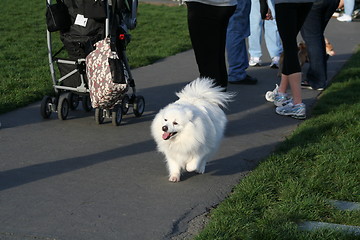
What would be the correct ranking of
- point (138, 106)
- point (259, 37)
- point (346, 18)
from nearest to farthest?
point (138, 106)
point (259, 37)
point (346, 18)

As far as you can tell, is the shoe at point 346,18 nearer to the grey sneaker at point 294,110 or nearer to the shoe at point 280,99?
the shoe at point 280,99

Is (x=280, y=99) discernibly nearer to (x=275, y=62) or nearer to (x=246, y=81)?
(x=246, y=81)

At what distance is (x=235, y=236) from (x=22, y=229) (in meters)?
1.34

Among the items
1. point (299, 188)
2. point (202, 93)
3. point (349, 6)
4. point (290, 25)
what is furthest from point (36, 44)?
point (349, 6)

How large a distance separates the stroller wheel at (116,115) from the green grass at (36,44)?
1357mm

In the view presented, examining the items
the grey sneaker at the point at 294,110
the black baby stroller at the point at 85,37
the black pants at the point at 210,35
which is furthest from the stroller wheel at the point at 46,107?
the grey sneaker at the point at 294,110

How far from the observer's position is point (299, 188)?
481 centimetres

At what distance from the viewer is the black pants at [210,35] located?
6668mm

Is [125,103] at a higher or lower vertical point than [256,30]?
higher

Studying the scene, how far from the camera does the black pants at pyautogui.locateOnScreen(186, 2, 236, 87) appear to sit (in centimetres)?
667

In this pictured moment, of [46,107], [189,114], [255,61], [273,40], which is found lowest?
[255,61]

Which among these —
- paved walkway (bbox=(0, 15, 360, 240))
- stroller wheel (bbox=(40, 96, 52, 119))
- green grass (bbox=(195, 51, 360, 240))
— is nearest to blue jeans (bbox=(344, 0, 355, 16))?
paved walkway (bbox=(0, 15, 360, 240))

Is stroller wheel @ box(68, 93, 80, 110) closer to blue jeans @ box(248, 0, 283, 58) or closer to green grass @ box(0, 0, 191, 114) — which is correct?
green grass @ box(0, 0, 191, 114)

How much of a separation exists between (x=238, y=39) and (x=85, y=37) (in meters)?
3.06
